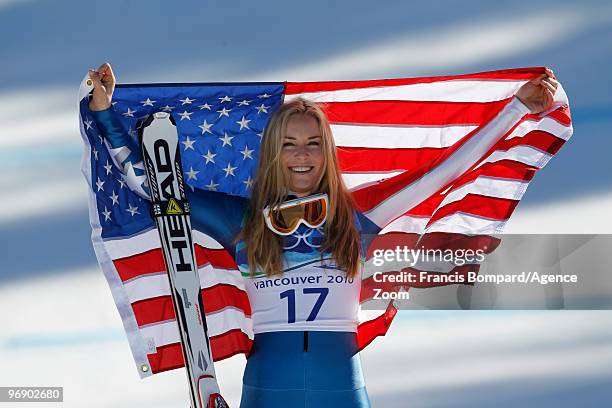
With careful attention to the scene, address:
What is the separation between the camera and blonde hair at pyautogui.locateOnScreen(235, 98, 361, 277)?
2.54 metres

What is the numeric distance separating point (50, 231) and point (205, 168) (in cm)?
121

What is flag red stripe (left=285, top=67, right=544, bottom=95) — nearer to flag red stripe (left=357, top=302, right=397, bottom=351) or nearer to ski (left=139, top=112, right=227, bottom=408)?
ski (left=139, top=112, right=227, bottom=408)

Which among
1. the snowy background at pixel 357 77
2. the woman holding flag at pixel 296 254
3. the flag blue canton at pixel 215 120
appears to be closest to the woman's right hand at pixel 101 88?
the woman holding flag at pixel 296 254

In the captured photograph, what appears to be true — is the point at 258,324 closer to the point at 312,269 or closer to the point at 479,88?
the point at 312,269

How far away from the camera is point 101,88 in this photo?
103 inches

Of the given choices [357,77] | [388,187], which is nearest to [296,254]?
[388,187]

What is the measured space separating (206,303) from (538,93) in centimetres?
119

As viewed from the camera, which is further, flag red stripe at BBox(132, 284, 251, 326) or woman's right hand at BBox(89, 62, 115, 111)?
flag red stripe at BBox(132, 284, 251, 326)

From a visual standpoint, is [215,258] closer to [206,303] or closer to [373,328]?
[206,303]

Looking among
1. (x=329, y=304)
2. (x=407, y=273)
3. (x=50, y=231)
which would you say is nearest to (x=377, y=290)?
(x=407, y=273)

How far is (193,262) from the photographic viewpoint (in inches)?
105

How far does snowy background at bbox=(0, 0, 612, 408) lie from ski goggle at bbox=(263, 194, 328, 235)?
144 centimetres

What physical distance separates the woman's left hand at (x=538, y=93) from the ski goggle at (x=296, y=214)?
0.70m

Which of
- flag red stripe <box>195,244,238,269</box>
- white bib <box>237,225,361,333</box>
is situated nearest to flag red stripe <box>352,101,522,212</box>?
white bib <box>237,225,361,333</box>
